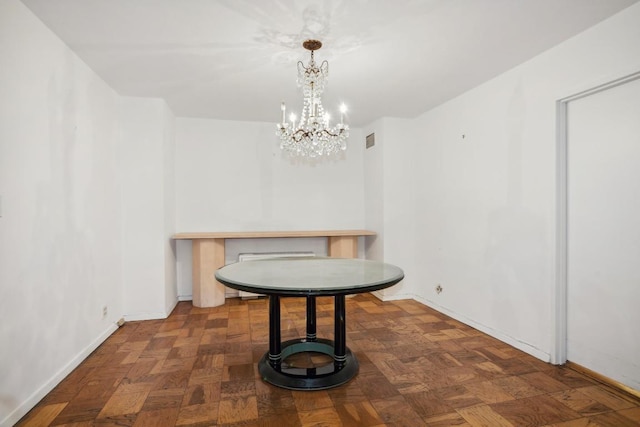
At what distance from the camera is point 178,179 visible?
4.33 meters

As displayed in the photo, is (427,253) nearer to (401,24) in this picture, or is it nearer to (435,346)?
(435,346)

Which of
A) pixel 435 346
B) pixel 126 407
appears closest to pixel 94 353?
pixel 126 407

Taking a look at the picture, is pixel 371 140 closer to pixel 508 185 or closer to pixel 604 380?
pixel 508 185

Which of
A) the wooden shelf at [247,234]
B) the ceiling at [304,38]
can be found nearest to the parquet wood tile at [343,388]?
the wooden shelf at [247,234]

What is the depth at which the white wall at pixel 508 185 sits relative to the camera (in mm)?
2294

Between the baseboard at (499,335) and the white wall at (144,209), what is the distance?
3111 millimetres

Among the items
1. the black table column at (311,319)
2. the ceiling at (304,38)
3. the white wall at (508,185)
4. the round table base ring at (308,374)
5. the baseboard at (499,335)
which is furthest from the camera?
the black table column at (311,319)

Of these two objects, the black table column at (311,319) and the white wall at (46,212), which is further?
the black table column at (311,319)

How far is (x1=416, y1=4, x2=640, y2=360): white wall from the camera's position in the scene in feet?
7.53

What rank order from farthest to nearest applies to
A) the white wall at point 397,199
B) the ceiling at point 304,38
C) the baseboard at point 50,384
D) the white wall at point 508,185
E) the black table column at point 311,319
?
the white wall at point 397,199 → the black table column at point 311,319 → the white wall at point 508,185 → the ceiling at point 304,38 → the baseboard at point 50,384

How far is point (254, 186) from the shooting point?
457 cm

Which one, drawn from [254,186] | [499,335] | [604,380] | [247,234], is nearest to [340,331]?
[499,335]

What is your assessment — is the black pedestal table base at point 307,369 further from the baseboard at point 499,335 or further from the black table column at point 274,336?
the baseboard at point 499,335

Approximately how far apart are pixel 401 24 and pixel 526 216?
1795 millimetres
